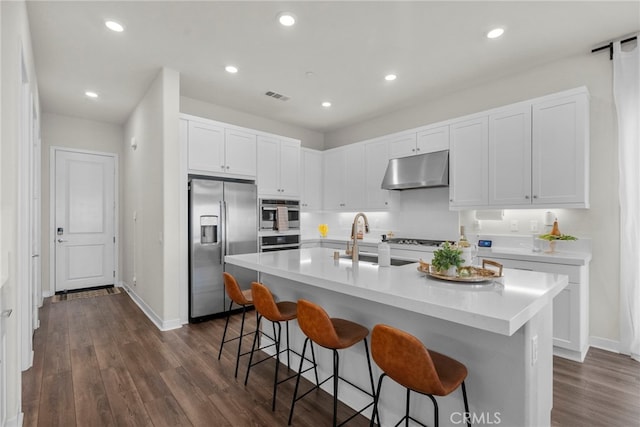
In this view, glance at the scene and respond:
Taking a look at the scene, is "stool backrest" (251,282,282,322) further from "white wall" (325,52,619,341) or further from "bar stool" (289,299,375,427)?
"white wall" (325,52,619,341)

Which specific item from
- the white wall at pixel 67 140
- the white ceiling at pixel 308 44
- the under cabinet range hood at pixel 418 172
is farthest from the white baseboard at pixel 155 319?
the under cabinet range hood at pixel 418 172

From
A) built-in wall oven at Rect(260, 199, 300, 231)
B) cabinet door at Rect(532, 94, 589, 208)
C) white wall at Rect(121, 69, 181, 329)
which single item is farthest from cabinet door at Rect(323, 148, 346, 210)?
cabinet door at Rect(532, 94, 589, 208)

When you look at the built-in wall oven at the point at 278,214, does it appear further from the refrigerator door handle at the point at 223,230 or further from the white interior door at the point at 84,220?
the white interior door at the point at 84,220

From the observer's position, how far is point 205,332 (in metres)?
3.54


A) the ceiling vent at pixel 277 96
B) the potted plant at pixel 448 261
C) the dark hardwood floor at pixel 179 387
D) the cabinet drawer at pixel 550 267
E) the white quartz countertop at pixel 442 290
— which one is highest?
the ceiling vent at pixel 277 96

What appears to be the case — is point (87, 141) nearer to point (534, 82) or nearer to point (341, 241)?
point (341, 241)

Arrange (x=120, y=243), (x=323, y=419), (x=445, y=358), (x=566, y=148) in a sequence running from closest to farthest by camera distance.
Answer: (x=445, y=358) → (x=323, y=419) → (x=566, y=148) → (x=120, y=243)

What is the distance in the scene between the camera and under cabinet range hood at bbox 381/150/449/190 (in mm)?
4059

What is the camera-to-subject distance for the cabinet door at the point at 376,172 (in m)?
4.84

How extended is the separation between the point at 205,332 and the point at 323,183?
331cm

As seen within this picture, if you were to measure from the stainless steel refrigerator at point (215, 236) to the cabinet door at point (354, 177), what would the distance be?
67.8 inches

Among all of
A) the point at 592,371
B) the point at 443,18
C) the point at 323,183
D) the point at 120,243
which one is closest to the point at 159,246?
the point at 120,243

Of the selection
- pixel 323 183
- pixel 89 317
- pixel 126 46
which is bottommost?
pixel 89 317

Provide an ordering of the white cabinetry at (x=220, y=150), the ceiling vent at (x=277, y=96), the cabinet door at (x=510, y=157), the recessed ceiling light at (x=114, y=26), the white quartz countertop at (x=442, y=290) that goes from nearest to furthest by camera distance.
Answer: the white quartz countertop at (x=442, y=290) → the recessed ceiling light at (x=114, y=26) → the cabinet door at (x=510, y=157) → the white cabinetry at (x=220, y=150) → the ceiling vent at (x=277, y=96)
